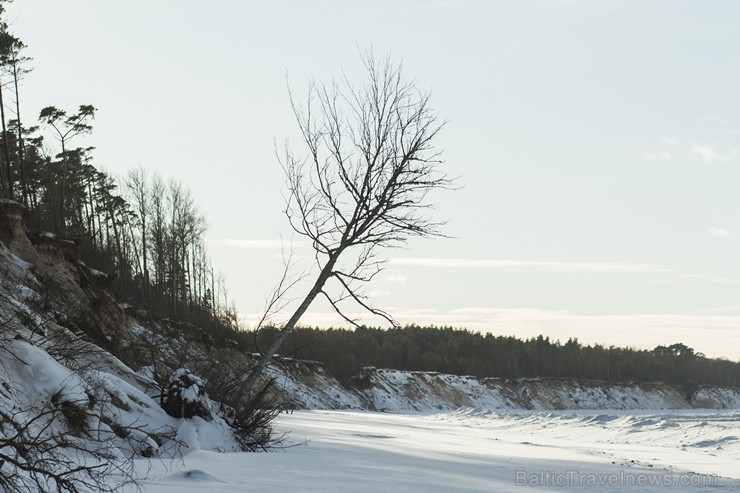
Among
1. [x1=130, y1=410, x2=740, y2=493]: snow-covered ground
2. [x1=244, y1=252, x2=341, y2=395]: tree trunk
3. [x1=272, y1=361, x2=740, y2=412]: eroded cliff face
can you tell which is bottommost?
[x1=272, y1=361, x2=740, y2=412]: eroded cliff face

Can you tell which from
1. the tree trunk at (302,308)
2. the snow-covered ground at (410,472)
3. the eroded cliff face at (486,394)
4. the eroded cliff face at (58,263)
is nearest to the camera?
the snow-covered ground at (410,472)

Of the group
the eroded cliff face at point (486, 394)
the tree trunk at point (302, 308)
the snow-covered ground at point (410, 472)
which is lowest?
the eroded cliff face at point (486, 394)

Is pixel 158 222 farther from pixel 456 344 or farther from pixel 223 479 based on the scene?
pixel 456 344

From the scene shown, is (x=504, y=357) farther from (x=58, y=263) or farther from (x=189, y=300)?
(x=58, y=263)

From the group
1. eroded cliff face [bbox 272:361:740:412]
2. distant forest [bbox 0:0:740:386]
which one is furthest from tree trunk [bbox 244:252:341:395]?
eroded cliff face [bbox 272:361:740:412]

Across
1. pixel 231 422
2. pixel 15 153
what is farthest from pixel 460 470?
pixel 15 153

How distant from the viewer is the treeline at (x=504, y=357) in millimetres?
107188

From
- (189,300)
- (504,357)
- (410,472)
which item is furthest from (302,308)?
(504,357)

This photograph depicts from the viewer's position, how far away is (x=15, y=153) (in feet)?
144

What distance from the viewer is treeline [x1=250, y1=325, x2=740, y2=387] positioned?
107m

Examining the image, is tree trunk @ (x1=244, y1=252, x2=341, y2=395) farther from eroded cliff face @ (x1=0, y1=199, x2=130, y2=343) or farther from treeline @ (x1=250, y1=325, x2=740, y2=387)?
treeline @ (x1=250, y1=325, x2=740, y2=387)

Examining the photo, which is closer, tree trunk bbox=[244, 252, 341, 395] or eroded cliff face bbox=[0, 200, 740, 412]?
eroded cliff face bbox=[0, 200, 740, 412]

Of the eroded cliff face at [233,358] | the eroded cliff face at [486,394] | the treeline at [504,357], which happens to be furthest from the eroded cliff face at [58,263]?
the treeline at [504,357]

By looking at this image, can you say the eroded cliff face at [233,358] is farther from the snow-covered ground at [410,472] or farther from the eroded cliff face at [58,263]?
the snow-covered ground at [410,472]
